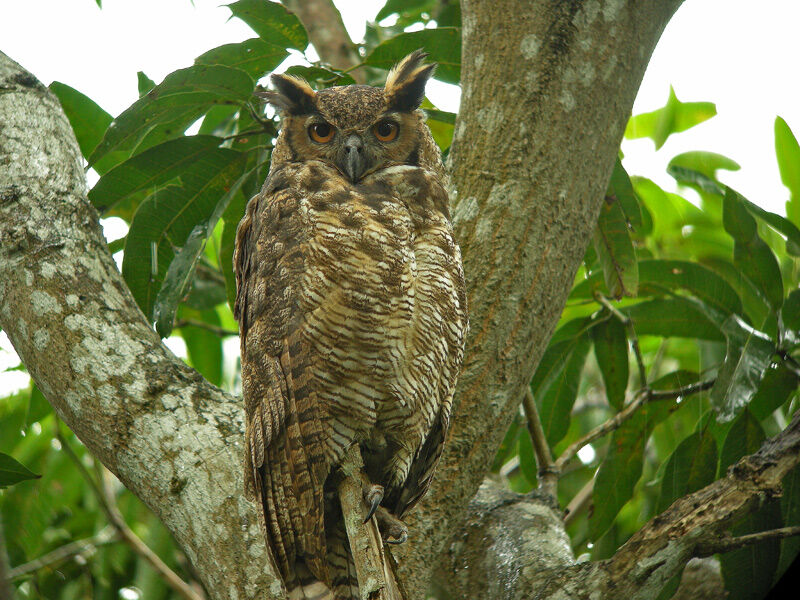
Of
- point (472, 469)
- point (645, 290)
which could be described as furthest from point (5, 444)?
point (645, 290)

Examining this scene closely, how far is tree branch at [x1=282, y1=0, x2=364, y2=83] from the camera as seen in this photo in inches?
149

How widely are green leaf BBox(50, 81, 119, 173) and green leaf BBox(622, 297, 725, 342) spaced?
2.03 meters

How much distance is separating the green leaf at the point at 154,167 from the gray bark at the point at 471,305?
15cm

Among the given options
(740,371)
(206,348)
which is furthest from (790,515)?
(206,348)

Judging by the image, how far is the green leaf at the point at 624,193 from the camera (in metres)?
2.77

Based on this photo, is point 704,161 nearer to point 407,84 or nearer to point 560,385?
point 560,385

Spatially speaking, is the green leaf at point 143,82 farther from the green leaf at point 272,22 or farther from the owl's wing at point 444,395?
the owl's wing at point 444,395

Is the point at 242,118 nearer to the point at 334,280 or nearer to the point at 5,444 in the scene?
the point at 334,280

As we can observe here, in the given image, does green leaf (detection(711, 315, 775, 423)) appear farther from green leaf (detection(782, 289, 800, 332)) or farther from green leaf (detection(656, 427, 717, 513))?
green leaf (detection(656, 427, 717, 513))

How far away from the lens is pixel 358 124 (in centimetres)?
241

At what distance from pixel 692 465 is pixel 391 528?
3.67ft

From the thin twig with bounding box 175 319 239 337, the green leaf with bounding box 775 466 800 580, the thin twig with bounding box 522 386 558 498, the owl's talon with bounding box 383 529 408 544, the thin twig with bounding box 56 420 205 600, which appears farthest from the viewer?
the thin twig with bounding box 175 319 239 337

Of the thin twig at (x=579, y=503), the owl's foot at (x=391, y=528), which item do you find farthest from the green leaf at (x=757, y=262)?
the owl's foot at (x=391, y=528)

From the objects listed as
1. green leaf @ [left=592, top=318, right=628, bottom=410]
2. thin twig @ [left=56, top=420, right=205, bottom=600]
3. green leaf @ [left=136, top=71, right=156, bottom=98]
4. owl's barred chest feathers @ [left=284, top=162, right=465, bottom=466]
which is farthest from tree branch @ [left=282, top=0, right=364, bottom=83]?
thin twig @ [left=56, top=420, right=205, bottom=600]
